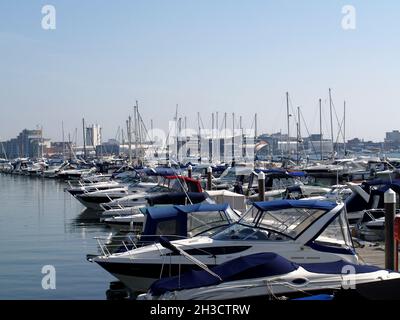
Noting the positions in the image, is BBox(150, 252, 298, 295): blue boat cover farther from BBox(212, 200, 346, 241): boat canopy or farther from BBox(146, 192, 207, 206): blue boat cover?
BBox(146, 192, 207, 206): blue boat cover

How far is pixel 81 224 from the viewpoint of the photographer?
115 ft

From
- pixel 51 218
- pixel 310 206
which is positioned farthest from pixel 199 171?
pixel 310 206

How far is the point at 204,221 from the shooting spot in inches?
744

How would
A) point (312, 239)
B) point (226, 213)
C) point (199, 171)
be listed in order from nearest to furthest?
point (312, 239), point (226, 213), point (199, 171)

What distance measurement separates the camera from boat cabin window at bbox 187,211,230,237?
18625mm

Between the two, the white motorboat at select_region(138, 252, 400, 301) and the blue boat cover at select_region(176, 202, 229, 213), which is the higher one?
the blue boat cover at select_region(176, 202, 229, 213)

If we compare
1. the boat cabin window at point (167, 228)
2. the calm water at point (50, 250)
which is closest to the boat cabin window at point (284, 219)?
the boat cabin window at point (167, 228)

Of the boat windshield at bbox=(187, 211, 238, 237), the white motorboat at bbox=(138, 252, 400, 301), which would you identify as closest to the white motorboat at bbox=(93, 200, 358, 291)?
the boat windshield at bbox=(187, 211, 238, 237)

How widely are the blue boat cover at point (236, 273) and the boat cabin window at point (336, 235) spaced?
357 centimetres

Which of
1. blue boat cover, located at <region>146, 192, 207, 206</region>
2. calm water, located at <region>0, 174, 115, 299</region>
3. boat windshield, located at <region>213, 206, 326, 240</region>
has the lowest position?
calm water, located at <region>0, 174, 115, 299</region>

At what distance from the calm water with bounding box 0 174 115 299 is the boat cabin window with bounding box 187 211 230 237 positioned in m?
2.93

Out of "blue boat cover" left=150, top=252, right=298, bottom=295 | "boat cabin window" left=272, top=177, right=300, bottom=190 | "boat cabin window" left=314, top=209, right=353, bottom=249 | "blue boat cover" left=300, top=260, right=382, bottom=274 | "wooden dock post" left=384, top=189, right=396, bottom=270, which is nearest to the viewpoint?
"blue boat cover" left=150, top=252, right=298, bottom=295
